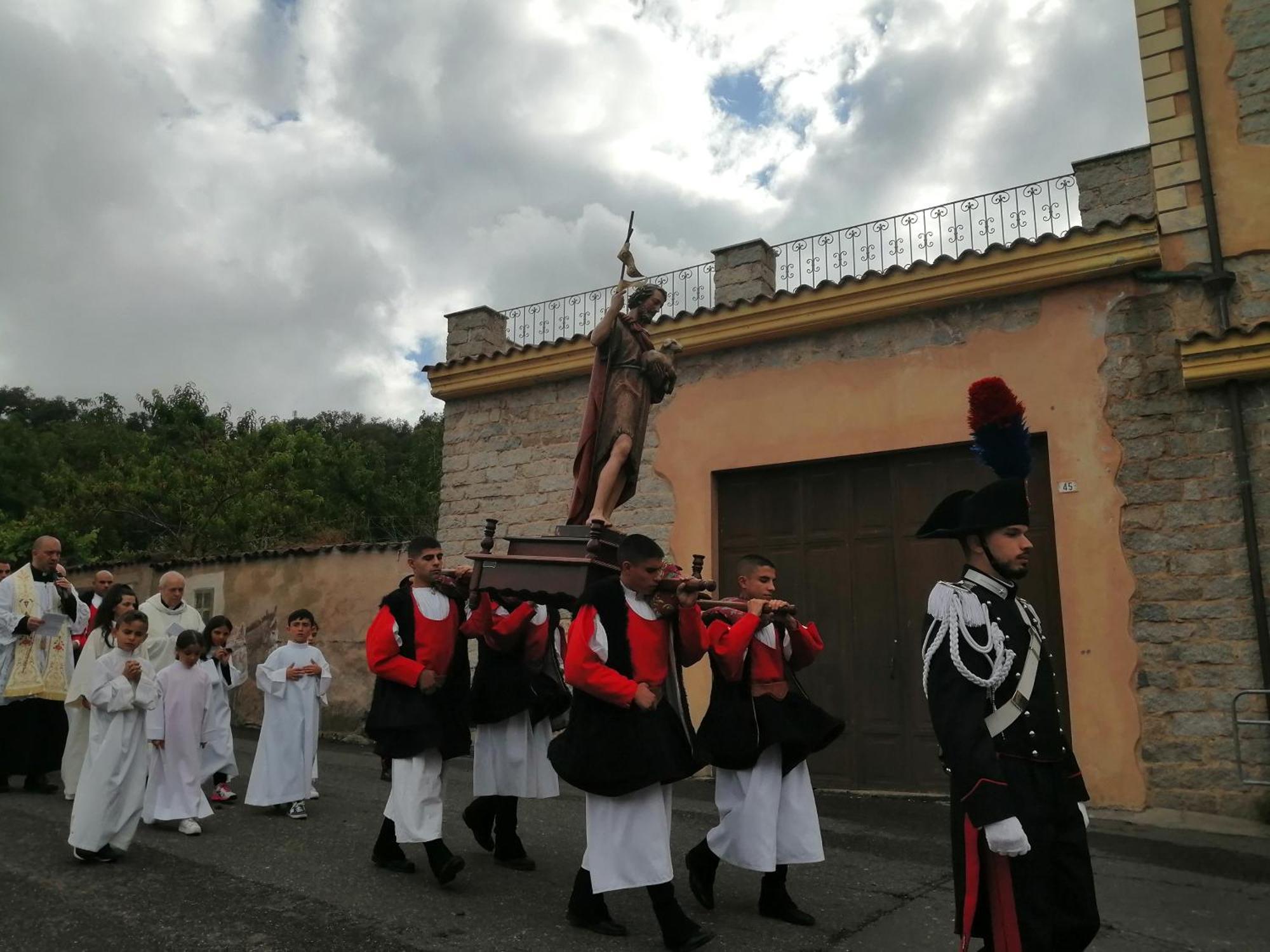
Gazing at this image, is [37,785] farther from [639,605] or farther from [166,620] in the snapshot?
[639,605]

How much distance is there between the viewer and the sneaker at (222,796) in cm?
715

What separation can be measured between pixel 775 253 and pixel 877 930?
7055mm

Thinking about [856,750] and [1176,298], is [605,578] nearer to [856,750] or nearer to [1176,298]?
[856,750]

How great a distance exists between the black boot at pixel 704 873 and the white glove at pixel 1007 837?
1970mm

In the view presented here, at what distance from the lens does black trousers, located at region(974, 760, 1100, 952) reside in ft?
9.11

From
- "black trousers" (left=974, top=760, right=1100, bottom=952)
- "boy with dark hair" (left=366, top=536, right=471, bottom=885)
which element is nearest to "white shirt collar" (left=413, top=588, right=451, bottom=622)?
"boy with dark hair" (left=366, top=536, right=471, bottom=885)

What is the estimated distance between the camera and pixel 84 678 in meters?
6.09

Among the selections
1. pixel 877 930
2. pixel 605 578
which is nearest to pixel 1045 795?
pixel 877 930

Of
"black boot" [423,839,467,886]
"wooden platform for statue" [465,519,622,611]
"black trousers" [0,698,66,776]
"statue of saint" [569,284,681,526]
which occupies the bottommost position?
"black boot" [423,839,467,886]

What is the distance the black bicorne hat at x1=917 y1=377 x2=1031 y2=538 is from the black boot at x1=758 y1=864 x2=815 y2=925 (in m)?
1.85

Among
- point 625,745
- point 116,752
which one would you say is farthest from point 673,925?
point 116,752

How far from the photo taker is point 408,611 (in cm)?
502

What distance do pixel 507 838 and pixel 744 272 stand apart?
20.6 feet

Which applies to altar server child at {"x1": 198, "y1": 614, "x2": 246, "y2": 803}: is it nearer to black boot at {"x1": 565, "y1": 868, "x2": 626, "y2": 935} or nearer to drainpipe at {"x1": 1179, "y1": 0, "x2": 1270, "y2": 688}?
black boot at {"x1": 565, "y1": 868, "x2": 626, "y2": 935}
